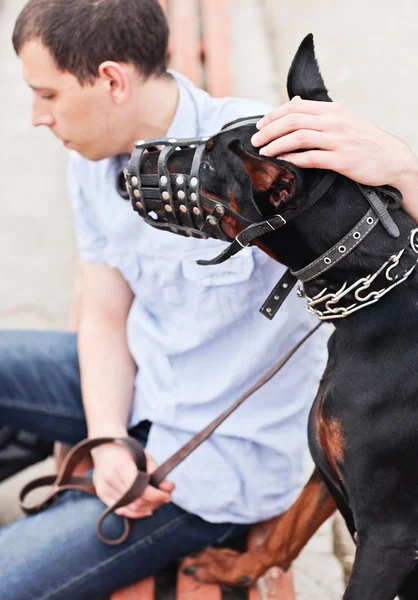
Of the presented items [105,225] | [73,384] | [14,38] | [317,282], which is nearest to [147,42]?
[14,38]

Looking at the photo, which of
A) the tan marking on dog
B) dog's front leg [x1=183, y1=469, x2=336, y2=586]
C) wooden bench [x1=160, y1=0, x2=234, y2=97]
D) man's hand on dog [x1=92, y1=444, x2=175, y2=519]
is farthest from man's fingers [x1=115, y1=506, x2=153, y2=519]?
wooden bench [x1=160, y1=0, x2=234, y2=97]

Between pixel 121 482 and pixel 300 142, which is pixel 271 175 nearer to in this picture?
pixel 300 142

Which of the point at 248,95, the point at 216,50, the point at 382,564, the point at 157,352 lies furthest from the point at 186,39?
the point at 382,564

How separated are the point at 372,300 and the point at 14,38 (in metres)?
1.21

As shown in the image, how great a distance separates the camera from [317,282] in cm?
184

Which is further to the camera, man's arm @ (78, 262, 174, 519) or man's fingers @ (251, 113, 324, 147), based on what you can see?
man's arm @ (78, 262, 174, 519)

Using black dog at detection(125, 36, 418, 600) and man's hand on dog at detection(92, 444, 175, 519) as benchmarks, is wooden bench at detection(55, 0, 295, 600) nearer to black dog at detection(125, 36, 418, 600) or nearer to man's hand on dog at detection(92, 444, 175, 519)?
man's hand on dog at detection(92, 444, 175, 519)

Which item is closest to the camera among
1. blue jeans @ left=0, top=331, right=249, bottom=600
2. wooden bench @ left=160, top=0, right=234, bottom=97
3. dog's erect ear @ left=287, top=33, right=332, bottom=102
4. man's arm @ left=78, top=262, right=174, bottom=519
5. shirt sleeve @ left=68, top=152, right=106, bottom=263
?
dog's erect ear @ left=287, top=33, right=332, bottom=102

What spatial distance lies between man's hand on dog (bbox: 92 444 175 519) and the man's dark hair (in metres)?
0.97

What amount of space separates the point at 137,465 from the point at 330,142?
1.04 metres

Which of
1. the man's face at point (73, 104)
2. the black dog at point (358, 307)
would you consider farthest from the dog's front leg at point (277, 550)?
the man's face at point (73, 104)

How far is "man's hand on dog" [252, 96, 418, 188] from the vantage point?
5.56ft

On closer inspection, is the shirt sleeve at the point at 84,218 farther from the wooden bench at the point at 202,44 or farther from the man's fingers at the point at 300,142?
the wooden bench at the point at 202,44

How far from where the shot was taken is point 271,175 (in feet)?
5.65
